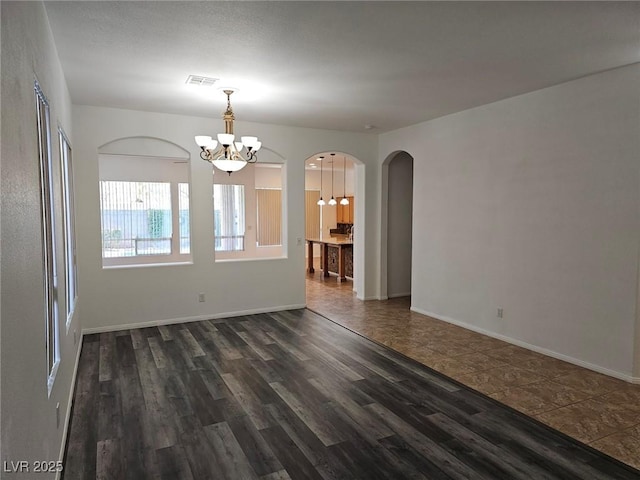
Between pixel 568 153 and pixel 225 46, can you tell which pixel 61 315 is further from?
pixel 568 153

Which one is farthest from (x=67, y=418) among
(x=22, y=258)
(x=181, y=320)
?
(x=181, y=320)

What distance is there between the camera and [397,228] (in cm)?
731

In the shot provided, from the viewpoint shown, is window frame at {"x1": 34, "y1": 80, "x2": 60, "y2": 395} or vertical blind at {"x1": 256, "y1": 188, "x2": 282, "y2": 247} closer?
window frame at {"x1": 34, "y1": 80, "x2": 60, "y2": 395}

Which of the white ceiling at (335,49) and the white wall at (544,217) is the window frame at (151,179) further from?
the white wall at (544,217)

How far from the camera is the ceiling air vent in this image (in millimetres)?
3912

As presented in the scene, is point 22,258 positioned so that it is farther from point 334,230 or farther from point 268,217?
point 334,230

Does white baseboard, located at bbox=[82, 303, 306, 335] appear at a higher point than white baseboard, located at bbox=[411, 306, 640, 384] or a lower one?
higher

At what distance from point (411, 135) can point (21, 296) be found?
5.57 meters

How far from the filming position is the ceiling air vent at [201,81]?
12.8ft

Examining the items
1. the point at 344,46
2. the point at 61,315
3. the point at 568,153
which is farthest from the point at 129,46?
the point at 568,153

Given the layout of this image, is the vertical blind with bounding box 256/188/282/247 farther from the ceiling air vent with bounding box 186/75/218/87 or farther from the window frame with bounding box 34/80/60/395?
the window frame with bounding box 34/80/60/395

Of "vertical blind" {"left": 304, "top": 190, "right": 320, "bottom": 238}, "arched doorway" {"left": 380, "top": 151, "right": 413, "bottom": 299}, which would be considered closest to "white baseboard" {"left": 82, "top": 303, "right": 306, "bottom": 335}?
"arched doorway" {"left": 380, "top": 151, "right": 413, "bottom": 299}

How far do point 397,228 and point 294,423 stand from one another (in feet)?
15.7

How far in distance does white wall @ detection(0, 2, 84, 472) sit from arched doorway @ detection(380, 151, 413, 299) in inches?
212
